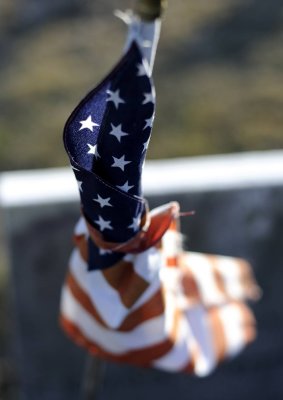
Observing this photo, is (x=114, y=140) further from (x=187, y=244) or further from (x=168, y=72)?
(x=168, y=72)

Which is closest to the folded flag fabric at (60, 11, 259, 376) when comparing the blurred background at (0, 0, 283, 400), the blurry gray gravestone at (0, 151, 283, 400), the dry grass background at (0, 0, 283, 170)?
the blurry gray gravestone at (0, 151, 283, 400)

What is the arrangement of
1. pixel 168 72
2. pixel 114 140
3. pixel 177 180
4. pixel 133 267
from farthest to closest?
pixel 168 72 < pixel 177 180 < pixel 133 267 < pixel 114 140

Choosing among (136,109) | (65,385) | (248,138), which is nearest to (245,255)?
(65,385)

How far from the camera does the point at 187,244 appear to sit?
6.37 feet

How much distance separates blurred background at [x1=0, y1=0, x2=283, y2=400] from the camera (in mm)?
3535

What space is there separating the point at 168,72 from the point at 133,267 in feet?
9.39

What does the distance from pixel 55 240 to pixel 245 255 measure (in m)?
0.48

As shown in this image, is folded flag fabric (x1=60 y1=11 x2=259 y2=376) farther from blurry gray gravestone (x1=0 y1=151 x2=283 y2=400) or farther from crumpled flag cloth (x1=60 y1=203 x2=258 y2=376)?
blurry gray gravestone (x1=0 y1=151 x2=283 y2=400)

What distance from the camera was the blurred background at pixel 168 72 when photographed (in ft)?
11.6

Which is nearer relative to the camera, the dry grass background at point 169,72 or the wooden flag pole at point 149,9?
the wooden flag pole at point 149,9

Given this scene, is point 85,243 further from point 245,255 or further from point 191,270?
point 245,255

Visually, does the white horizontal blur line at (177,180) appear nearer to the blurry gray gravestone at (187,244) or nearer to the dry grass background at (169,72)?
the blurry gray gravestone at (187,244)

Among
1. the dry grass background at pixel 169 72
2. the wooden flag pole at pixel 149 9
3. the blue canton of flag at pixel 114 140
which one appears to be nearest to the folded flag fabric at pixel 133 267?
the blue canton of flag at pixel 114 140

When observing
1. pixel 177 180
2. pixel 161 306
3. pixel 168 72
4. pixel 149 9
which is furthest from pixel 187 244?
pixel 168 72
